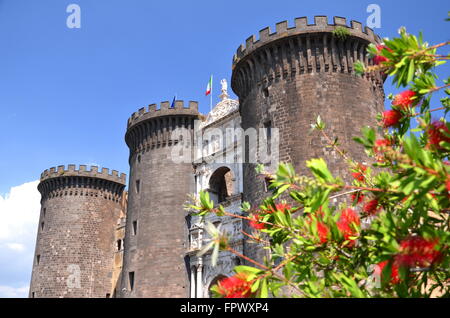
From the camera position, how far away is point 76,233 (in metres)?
35.2

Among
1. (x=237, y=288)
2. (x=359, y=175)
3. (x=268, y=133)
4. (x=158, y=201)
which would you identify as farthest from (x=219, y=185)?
(x=237, y=288)

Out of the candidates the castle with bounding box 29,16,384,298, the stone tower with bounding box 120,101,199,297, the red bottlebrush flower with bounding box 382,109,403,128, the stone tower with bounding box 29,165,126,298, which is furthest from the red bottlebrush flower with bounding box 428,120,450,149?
the stone tower with bounding box 29,165,126,298

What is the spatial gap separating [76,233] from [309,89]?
2360 cm

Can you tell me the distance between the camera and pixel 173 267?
25984 millimetres

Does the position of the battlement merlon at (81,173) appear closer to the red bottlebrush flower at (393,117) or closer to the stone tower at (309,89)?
the stone tower at (309,89)

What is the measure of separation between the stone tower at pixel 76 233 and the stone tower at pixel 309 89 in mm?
18716

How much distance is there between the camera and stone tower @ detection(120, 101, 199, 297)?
85.5ft

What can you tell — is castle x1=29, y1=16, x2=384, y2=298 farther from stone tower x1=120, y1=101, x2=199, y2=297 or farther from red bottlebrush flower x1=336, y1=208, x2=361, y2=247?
red bottlebrush flower x1=336, y1=208, x2=361, y2=247

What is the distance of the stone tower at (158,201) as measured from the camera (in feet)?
85.5

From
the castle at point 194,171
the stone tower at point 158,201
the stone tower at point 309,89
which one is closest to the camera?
the stone tower at point 309,89

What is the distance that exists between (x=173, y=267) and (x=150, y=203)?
4311 mm

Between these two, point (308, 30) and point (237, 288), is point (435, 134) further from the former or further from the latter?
point (308, 30)

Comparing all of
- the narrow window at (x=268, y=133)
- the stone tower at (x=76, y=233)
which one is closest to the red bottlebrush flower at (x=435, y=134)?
the narrow window at (x=268, y=133)
